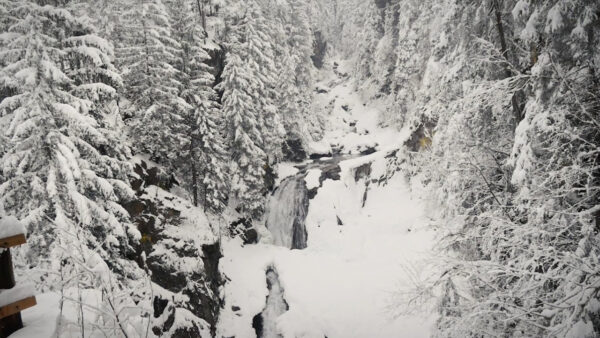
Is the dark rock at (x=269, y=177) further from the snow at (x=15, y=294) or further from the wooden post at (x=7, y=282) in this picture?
the snow at (x=15, y=294)

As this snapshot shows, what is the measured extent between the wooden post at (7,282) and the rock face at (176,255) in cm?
1033

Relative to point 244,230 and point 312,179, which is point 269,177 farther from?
point 244,230

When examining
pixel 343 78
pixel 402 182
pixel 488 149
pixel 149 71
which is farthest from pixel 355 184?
pixel 343 78

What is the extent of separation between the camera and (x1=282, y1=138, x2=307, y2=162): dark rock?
1385 inches

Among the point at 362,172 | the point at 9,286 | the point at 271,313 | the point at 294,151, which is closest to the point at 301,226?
the point at 271,313

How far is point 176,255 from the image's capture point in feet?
51.7

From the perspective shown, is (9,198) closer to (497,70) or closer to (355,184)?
(497,70)

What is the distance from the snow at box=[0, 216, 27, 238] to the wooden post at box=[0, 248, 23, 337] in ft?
0.63

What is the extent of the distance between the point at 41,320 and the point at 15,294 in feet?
3.44

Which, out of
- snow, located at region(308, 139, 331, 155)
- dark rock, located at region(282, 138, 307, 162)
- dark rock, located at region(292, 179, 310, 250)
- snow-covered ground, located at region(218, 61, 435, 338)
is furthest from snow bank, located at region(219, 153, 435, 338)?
snow, located at region(308, 139, 331, 155)

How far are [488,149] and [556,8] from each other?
370 cm

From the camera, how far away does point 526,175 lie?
591 centimetres

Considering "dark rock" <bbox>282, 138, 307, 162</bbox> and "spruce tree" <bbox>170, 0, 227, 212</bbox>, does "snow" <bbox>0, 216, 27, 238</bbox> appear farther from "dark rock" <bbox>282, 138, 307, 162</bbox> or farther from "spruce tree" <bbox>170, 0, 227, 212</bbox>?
"dark rock" <bbox>282, 138, 307, 162</bbox>

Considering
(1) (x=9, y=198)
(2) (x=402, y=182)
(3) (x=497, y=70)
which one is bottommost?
(2) (x=402, y=182)
